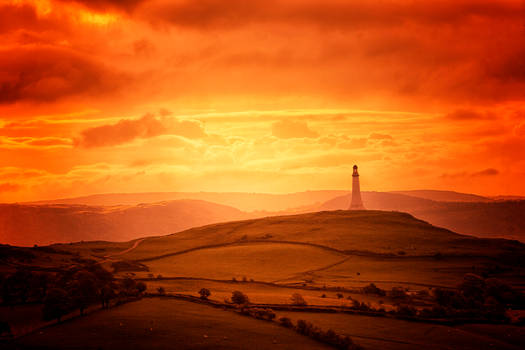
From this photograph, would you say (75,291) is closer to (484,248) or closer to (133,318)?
(133,318)

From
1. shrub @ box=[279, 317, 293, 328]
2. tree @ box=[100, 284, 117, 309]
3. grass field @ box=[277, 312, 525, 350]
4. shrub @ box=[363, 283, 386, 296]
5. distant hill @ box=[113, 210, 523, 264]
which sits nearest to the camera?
grass field @ box=[277, 312, 525, 350]

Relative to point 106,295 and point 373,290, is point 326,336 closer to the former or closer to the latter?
point 106,295

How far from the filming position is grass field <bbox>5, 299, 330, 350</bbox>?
212 feet

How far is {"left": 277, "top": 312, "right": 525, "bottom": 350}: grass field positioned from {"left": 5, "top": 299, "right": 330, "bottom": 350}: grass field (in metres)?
7.48

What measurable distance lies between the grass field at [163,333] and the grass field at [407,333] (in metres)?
7.48

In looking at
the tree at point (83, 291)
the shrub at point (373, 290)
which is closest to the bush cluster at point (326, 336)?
the tree at point (83, 291)

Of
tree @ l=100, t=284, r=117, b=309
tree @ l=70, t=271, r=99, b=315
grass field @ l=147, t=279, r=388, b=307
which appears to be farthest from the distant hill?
tree @ l=70, t=271, r=99, b=315

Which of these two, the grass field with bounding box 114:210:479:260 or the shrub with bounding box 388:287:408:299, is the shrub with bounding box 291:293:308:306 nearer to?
the shrub with bounding box 388:287:408:299

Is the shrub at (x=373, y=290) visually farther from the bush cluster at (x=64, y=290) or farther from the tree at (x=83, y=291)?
the tree at (x=83, y=291)

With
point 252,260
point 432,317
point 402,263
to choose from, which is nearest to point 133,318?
point 432,317

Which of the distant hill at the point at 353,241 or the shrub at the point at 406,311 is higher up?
the distant hill at the point at 353,241

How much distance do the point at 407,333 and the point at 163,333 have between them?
35.0 m

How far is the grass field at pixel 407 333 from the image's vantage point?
7162 cm

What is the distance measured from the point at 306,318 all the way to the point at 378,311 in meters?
13.6
